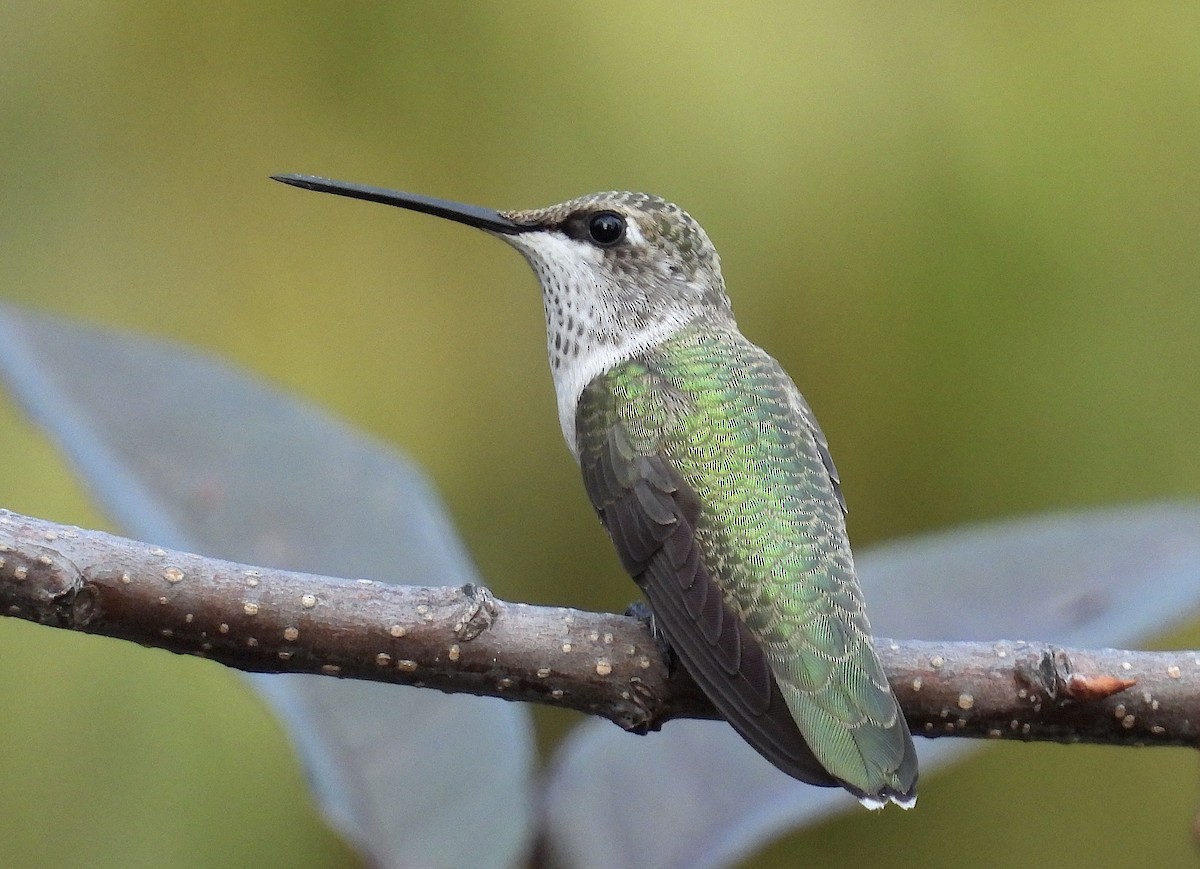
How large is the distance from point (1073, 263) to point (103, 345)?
5.82 ft

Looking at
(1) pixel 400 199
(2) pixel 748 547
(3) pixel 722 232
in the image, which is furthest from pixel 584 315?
(3) pixel 722 232

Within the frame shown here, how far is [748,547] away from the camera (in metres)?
1.11

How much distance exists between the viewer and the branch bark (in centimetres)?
87

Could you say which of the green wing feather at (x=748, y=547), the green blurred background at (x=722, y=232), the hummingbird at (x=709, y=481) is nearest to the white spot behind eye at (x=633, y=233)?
the hummingbird at (x=709, y=481)

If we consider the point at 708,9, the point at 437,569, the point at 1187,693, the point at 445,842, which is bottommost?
the point at 445,842

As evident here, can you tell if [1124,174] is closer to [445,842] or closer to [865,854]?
[865,854]

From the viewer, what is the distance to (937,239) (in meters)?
2.44

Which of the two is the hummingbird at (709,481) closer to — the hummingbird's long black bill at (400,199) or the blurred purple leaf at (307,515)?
the hummingbird's long black bill at (400,199)

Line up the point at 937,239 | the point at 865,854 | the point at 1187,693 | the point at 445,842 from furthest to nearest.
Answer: the point at 937,239, the point at 865,854, the point at 445,842, the point at 1187,693

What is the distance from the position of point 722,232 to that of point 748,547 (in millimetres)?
1364

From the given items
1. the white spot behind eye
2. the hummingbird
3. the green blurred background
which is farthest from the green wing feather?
the green blurred background

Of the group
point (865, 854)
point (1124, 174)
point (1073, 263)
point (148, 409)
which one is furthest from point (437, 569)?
point (1124, 174)

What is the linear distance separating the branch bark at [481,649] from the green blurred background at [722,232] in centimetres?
123

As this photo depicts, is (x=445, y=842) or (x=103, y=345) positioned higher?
(x=103, y=345)
